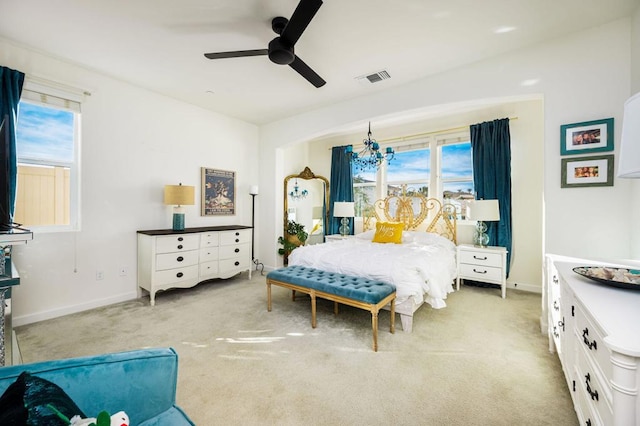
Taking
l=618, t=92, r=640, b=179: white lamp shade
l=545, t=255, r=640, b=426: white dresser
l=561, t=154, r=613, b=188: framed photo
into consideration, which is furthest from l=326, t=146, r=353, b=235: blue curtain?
l=618, t=92, r=640, b=179: white lamp shade

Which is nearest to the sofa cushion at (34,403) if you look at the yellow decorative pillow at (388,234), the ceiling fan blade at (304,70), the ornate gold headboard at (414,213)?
the ceiling fan blade at (304,70)

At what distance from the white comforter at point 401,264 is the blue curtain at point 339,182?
1808mm

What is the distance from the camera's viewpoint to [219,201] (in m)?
4.70

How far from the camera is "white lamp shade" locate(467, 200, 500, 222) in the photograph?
12.6 feet

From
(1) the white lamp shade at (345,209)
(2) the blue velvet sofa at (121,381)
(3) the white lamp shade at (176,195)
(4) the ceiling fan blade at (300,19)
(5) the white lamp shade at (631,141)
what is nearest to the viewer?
(2) the blue velvet sofa at (121,381)

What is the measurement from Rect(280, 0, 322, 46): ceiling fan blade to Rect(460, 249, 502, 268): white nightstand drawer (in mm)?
3576

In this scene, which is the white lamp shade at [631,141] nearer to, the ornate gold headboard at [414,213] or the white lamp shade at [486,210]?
the white lamp shade at [486,210]

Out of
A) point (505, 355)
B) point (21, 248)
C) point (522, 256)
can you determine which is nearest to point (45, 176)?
point (21, 248)

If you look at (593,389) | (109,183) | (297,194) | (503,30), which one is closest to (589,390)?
(593,389)

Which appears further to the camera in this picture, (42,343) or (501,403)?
(42,343)

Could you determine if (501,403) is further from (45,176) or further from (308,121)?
(45,176)

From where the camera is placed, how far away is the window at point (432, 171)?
4.53 metres

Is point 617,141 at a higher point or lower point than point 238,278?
higher

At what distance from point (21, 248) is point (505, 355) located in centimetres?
479
